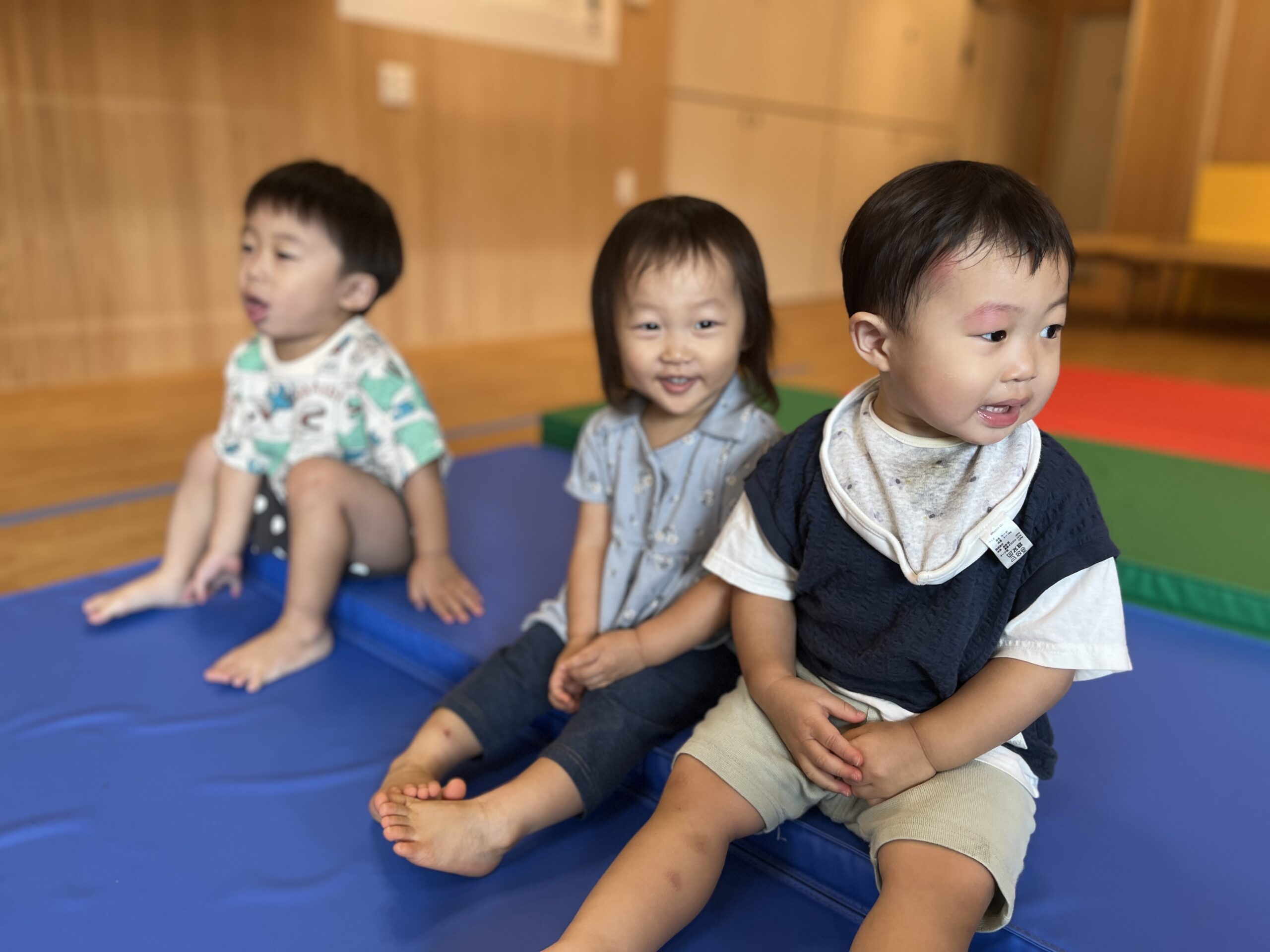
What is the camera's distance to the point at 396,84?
3.59 m

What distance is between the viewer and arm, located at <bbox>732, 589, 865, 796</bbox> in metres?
0.84

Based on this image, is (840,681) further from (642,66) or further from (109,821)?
(642,66)

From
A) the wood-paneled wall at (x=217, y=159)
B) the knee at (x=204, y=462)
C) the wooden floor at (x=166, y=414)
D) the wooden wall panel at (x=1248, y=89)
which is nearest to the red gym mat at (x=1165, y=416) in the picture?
the wooden floor at (x=166, y=414)

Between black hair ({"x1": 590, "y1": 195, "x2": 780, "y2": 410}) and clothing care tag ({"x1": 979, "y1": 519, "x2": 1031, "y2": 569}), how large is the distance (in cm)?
39

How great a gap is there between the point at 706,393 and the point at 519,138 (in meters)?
3.30

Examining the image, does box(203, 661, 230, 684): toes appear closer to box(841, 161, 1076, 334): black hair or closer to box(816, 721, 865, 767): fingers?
box(816, 721, 865, 767): fingers

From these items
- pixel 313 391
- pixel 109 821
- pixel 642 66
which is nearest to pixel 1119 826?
pixel 109 821

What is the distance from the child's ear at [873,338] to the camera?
835 millimetres

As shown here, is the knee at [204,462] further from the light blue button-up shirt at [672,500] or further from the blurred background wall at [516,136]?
the blurred background wall at [516,136]

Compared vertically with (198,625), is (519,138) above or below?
above

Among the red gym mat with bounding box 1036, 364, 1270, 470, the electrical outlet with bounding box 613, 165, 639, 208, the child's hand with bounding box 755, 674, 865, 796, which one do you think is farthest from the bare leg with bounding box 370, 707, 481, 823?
the electrical outlet with bounding box 613, 165, 639, 208

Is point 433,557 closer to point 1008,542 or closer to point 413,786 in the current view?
point 413,786

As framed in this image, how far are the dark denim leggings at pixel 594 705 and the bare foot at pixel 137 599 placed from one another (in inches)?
23.1

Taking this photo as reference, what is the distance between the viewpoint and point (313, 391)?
143cm
